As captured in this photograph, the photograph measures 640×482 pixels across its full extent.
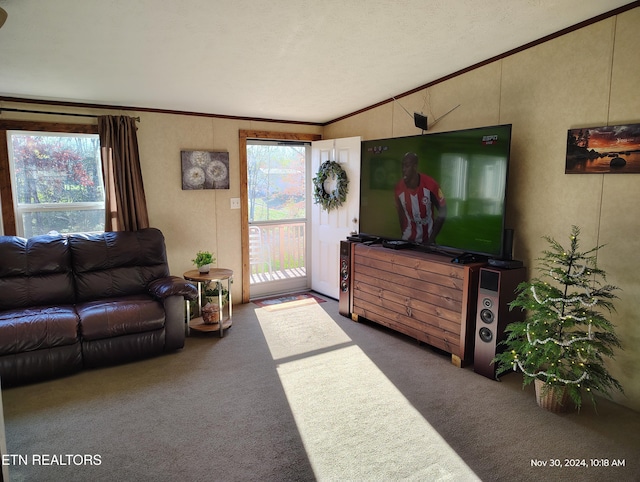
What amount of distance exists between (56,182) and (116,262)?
1.06m

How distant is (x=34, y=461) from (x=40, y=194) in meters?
2.72

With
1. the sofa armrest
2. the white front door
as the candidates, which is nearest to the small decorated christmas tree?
the white front door

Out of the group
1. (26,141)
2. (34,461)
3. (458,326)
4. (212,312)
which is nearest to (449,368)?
(458,326)

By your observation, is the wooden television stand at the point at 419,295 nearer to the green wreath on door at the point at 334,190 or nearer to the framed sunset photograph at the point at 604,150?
the green wreath on door at the point at 334,190

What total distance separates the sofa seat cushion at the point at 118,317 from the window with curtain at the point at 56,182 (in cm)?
109

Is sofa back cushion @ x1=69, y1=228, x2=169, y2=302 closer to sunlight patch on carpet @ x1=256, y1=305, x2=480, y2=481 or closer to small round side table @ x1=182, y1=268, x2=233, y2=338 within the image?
small round side table @ x1=182, y1=268, x2=233, y2=338

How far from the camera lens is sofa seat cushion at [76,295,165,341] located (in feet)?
10.3

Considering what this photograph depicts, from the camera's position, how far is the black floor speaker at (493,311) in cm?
299

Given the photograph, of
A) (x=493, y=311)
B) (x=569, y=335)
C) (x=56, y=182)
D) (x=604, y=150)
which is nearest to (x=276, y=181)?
(x=56, y=182)

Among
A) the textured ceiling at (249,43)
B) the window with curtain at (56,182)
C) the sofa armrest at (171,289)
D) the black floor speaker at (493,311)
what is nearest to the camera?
the textured ceiling at (249,43)

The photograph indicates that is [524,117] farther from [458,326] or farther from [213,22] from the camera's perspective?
[213,22]

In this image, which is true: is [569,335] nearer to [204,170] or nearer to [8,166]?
[204,170]

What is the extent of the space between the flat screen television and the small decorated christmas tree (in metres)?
0.57

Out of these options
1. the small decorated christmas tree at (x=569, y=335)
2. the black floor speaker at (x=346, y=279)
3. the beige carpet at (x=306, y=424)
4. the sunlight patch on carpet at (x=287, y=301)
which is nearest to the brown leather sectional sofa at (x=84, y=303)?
the beige carpet at (x=306, y=424)
